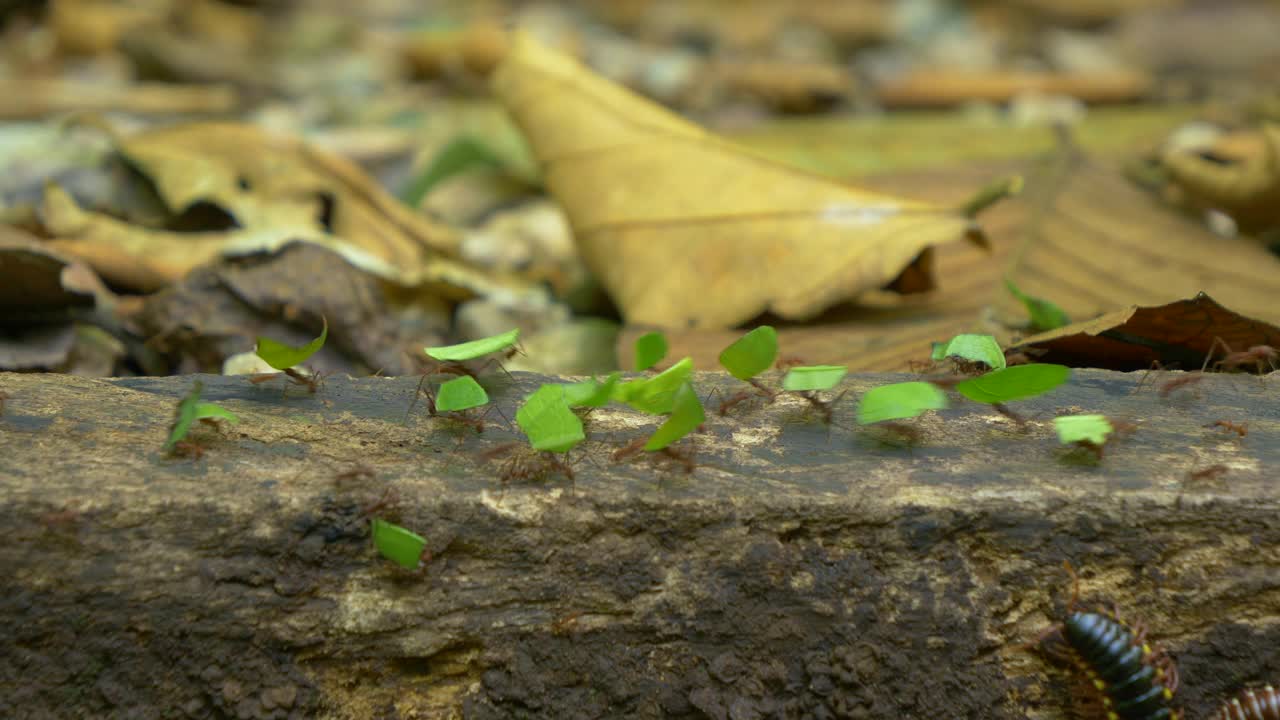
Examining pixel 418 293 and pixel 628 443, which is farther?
pixel 418 293

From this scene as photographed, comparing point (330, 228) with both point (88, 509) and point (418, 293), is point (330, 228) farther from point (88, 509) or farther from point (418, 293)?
point (88, 509)

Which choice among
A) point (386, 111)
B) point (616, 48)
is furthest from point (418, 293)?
point (616, 48)

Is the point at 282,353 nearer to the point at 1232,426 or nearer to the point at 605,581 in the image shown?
the point at 605,581

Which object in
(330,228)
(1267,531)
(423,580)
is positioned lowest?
(330,228)

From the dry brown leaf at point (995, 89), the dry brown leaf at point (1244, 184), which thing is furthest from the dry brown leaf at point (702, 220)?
the dry brown leaf at point (995, 89)

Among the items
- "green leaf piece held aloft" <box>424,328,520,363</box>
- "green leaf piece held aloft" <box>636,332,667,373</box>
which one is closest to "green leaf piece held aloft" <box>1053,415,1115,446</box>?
"green leaf piece held aloft" <box>636,332,667,373</box>

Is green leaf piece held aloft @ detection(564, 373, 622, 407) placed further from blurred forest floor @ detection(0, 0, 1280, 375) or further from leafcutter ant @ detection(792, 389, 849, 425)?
blurred forest floor @ detection(0, 0, 1280, 375)
